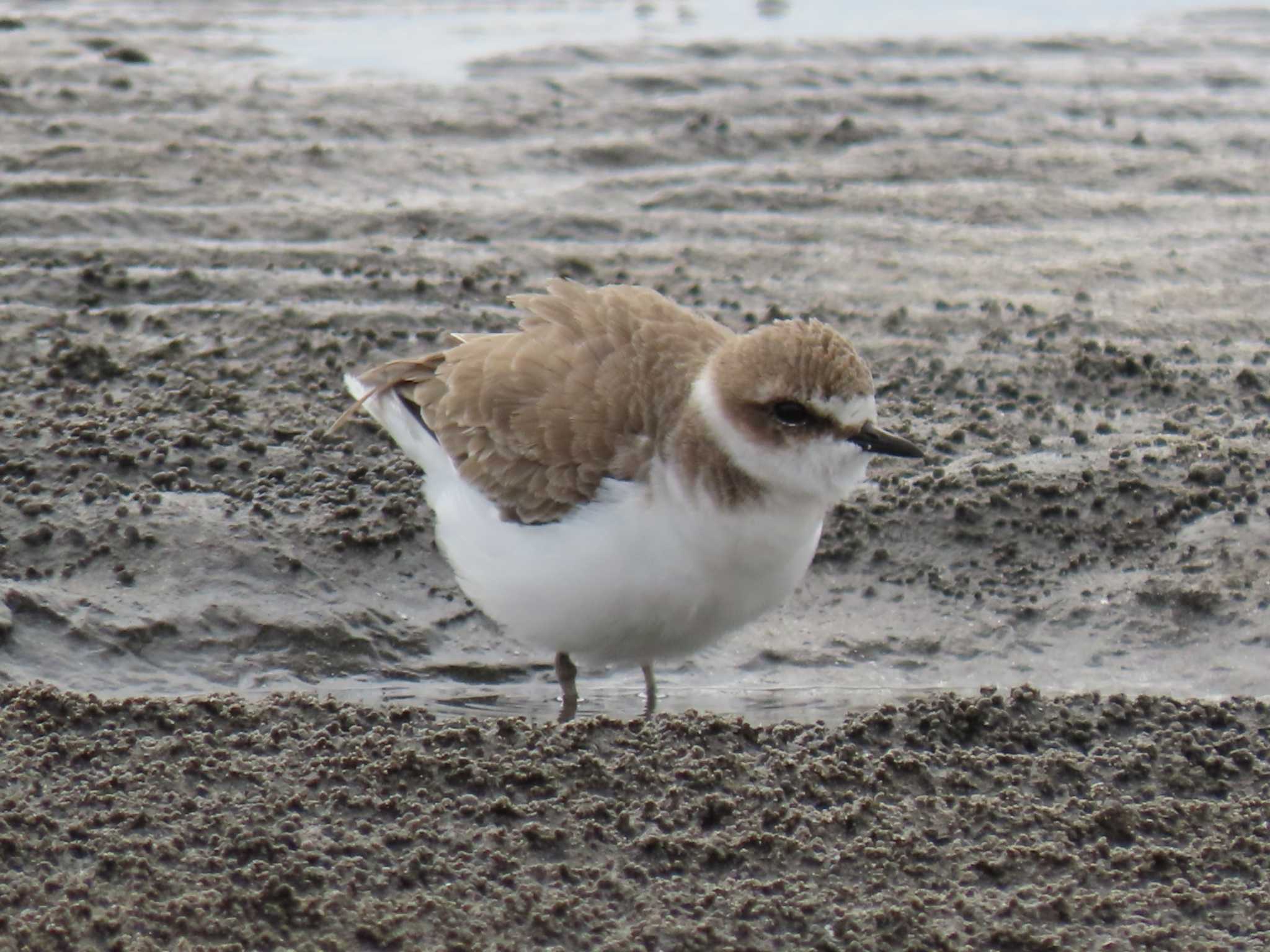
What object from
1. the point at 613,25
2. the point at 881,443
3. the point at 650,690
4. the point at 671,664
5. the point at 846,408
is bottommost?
the point at 671,664

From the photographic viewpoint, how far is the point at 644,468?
507cm

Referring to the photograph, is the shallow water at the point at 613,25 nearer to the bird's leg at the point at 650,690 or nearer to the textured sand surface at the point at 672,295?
the textured sand surface at the point at 672,295

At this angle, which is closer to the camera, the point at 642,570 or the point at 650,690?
the point at 642,570

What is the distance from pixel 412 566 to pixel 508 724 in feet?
4.58

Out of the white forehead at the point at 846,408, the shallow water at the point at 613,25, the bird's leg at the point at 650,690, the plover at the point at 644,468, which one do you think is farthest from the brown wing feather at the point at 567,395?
the shallow water at the point at 613,25

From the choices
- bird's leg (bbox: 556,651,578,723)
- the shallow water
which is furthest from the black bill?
the shallow water

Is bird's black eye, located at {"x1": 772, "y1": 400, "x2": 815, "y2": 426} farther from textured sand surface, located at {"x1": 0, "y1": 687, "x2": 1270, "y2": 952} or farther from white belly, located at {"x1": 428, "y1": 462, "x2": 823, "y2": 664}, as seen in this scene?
textured sand surface, located at {"x1": 0, "y1": 687, "x2": 1270, "y2": 952}

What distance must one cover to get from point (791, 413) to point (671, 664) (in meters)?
1.42

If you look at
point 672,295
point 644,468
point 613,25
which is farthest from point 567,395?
point 613,25

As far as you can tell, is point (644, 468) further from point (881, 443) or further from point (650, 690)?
point (650, 690)

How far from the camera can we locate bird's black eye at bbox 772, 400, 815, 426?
503 cm

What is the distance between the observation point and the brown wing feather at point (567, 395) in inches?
203

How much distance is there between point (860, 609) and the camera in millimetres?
6281

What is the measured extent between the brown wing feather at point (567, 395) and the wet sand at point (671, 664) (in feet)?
2.38
